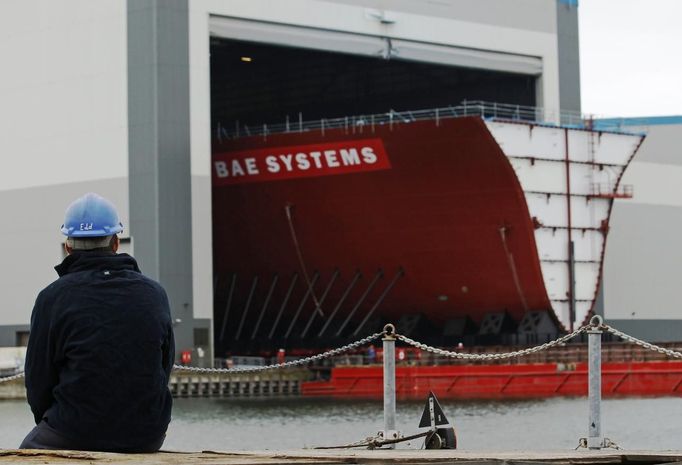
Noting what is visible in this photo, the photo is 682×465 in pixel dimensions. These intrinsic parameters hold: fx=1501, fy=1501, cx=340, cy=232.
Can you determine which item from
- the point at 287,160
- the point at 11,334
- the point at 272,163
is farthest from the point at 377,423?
the point at 11,334

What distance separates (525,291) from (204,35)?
9.75 metres

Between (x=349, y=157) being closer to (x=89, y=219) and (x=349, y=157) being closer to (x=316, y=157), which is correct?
(x=316, y=157)

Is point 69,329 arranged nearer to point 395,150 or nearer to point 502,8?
point 395,150

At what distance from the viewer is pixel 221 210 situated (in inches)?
1529

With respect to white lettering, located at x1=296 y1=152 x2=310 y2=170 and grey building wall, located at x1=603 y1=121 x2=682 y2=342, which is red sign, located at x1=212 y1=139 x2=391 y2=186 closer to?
white lettering, located at x1=296 y1=152 x2=310 y2=170

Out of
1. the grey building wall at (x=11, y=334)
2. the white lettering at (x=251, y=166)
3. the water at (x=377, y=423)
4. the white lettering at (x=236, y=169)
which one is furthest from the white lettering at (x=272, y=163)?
the grey building wall at (x=11, y=334)

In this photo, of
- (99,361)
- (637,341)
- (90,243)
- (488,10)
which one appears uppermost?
(488,10)

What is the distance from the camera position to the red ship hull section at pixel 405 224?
34.8 meters

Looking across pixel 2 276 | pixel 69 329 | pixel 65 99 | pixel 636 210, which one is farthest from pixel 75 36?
pixel 69 329

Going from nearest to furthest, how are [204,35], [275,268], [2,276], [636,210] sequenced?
[204,35], [2,276], [275,268], [636,210]

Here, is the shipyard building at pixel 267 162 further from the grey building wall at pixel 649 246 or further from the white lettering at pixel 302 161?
the grey building wall at pixel 649 246

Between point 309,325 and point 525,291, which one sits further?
point 309,325

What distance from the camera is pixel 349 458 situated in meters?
4.60

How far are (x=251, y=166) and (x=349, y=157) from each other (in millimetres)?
2856
